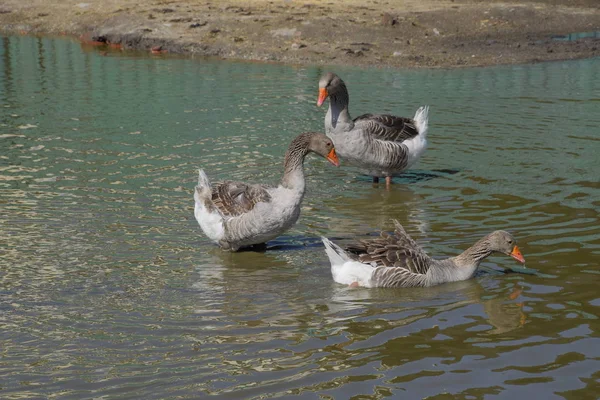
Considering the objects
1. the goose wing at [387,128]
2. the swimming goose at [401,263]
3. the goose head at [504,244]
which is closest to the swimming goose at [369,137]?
the goose wing at [387,128]

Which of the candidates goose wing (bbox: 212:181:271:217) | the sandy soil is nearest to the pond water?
goose wing (bbox: 212:181:271:217)

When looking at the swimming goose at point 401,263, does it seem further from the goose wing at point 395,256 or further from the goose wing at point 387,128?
the goose wing at point 387,128

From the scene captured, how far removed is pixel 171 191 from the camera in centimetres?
1323

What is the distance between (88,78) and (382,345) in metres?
16.5

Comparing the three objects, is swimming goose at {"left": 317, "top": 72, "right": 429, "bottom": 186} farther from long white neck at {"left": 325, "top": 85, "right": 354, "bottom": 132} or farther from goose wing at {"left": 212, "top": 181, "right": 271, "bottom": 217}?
goose wing at {"left": 212, "top": 181, "right": 271, "bottom": 217}

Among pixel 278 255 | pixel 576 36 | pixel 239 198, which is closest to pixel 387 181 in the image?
pixel 278 255

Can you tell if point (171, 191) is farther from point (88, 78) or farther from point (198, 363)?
point (88, 78)

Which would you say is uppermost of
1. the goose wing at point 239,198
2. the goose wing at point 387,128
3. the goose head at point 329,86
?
the goose head at point 329,86

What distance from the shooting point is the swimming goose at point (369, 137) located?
14.0 metres

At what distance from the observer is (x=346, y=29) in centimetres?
2688

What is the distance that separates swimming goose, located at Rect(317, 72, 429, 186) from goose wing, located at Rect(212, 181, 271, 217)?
131 inches

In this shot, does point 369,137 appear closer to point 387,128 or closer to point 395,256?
point 387,128

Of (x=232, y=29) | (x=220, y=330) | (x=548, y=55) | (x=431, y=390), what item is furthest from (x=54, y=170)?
(x=548, y=55)

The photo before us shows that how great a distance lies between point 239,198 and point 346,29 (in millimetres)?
16928
